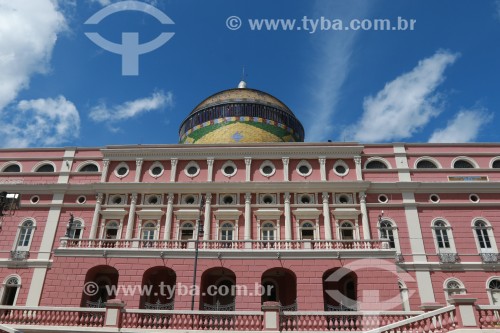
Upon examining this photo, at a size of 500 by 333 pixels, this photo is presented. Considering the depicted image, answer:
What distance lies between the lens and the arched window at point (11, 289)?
77.9 ft

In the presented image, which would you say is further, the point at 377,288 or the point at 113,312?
the point at 377,288

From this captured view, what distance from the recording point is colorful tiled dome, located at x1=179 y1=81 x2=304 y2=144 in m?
32.3

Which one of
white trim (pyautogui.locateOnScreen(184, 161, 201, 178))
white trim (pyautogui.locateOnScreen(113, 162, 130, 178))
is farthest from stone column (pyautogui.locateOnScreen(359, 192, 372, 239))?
white trim (pyautogui.locateOnScreen(113, 162, 130, 178))

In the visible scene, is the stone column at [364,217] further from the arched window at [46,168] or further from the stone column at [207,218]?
the arched window at [46,168]

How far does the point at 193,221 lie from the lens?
2550 cm

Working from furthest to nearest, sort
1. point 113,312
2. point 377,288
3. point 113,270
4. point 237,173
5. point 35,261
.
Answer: point 237,173, point 35,261, point 113,270, point 377,288, point 113,312

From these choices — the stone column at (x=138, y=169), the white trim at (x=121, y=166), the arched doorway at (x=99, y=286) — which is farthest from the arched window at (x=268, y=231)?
the white trim at (x=121, y=166)

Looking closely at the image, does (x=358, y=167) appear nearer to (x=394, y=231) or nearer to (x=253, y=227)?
(x=394, y=231)

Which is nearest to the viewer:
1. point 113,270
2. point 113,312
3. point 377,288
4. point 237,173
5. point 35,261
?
point 113,312

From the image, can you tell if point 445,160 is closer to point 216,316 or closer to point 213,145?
point 213,145

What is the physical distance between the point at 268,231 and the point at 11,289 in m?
15.7

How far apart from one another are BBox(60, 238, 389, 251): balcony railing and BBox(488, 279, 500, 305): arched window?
7015 millimetres

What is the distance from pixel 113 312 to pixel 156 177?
13.2m

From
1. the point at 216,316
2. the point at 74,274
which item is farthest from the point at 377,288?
the point at 74,274
